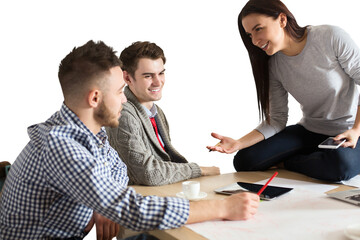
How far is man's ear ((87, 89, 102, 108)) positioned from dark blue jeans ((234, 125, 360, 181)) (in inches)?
44.0

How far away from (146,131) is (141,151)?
181 millimetres

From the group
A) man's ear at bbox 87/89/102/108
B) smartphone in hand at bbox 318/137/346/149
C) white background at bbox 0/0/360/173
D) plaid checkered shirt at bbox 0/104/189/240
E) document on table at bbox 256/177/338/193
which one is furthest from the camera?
white background at bbox 0/0/360/173

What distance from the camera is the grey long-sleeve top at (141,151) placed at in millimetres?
1948

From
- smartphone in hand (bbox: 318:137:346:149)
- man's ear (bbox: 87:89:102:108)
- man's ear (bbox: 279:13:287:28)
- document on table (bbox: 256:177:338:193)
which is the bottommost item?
document on table (bbox: 256:177:338:193)

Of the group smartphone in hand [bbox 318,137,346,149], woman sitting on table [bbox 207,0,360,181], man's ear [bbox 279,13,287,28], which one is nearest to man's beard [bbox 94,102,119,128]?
woman sitting on table [bbox 207,0,360,181]

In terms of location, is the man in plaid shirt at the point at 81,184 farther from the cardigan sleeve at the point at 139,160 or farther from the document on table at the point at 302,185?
the document on table at the point at 302,185

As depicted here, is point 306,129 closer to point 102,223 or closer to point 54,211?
point 102,223

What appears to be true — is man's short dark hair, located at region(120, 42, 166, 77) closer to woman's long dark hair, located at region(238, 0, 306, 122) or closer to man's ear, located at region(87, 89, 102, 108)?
woman's long dark hair, located at region(238, 0, 306, 122)

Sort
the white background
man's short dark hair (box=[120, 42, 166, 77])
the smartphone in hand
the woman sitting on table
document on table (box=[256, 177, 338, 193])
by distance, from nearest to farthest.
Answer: document on table (box=[256, 177, 338, 193])
the smartphone in hand
the woman sitting on table
man's short dark hair (box=[120, 42, 166, 77])
the white background

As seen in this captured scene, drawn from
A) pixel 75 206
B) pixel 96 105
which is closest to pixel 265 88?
pixel 96 105

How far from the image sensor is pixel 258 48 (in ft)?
7.51

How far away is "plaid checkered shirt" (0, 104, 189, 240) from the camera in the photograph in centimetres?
118

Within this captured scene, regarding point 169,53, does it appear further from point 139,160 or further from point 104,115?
point 104,115

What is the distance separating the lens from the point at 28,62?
255cm
